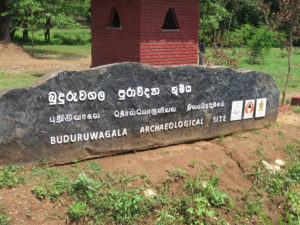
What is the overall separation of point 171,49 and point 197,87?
6750mm

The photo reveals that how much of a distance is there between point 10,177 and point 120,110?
66.9 inches

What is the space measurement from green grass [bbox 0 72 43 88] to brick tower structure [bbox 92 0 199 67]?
251 centimetres

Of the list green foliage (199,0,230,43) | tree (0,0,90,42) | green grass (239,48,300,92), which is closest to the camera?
green grass (239,48,300,92)

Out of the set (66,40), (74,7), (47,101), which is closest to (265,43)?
(74,7)

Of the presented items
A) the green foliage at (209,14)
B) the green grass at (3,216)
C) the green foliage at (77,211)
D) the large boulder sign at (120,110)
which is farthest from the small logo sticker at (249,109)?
the green foliage at (209,14)

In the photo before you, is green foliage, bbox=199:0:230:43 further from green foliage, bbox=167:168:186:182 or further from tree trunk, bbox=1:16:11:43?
green foliage, bbox=167:168:186:182

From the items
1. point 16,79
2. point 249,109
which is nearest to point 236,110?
point 249,109

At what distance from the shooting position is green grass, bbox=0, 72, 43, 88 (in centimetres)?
1295

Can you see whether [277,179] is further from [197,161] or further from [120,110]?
[120,110]

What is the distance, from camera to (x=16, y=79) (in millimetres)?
14414

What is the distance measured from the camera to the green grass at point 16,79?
12.9 meters

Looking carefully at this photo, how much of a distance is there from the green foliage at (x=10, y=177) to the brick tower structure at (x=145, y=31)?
A: 309 inches

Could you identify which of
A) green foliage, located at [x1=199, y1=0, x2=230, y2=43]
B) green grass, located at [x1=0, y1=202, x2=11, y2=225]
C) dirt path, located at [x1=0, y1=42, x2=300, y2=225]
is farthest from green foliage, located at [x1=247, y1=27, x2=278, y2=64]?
green grass, located at [x1=0, y1=202, x2=11, y2=225]

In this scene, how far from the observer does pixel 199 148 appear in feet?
20.7
